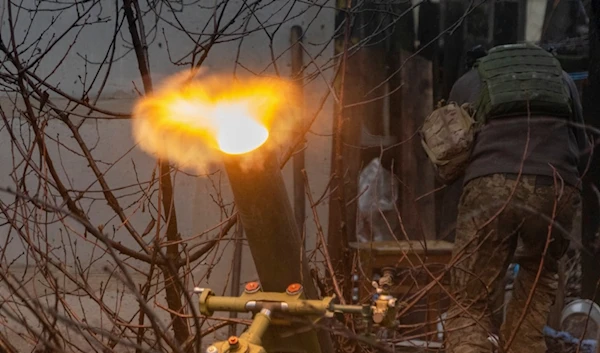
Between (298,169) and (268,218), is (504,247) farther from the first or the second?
(268,218)

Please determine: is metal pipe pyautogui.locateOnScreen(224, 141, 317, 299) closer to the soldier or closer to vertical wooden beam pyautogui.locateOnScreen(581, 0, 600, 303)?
the soldier

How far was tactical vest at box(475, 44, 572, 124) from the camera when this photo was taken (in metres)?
3.24

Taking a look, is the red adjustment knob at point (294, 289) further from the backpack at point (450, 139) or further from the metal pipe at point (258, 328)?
the backpack at point (450, 139)

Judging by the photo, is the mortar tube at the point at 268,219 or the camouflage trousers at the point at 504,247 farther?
the camouflage trousers at the point at 504,247

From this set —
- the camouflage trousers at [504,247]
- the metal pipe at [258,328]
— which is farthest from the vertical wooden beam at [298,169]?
the metal pipe at [258,328]

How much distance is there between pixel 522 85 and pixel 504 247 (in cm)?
87

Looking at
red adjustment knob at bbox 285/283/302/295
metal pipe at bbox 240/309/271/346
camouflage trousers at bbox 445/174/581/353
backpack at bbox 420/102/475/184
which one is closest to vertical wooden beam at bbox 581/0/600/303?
camouflage trousers at bbox 445/174/581/353

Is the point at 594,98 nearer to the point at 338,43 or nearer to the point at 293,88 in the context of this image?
the point at 338,43

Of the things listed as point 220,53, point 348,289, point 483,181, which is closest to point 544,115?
point 483,181

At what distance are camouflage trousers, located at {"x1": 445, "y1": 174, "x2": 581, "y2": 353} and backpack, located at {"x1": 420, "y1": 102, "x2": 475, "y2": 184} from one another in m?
0.14

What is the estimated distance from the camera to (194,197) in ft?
14.5

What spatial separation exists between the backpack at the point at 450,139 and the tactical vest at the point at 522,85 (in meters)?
0.11

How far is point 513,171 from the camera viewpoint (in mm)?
3363

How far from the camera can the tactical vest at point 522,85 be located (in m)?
3.24
